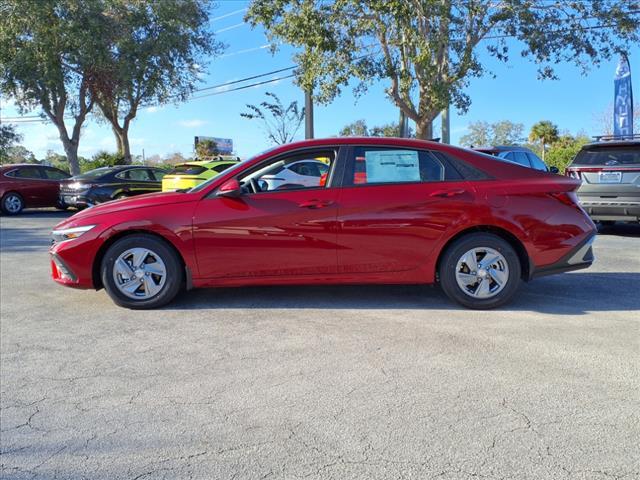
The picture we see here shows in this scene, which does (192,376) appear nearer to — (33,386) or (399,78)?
(33,386)

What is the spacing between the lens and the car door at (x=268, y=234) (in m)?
4.85

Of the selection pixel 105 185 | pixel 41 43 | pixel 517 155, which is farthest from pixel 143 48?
pixel 517 155

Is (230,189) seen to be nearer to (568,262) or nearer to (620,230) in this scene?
(568,262)

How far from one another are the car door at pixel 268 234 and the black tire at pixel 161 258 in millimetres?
256

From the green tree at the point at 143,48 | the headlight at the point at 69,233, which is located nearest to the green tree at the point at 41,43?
the green tree at the point at 143,48

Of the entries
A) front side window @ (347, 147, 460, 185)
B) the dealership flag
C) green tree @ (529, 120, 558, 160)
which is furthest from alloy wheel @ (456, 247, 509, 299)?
green tree @ (529, 120, 558, 160)

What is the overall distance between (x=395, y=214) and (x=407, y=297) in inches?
40.1

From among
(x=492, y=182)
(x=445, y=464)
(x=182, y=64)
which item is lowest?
(x=445, y=464)

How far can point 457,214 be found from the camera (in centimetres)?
484

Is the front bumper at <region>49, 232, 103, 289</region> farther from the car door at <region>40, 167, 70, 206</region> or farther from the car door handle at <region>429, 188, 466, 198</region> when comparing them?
the car door at <region>40, 167, 70, 206</region>

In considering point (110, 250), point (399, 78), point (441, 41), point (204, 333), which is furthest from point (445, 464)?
point (399, 78)

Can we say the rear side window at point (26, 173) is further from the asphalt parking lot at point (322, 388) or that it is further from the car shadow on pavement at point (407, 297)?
the car shadow on pavement at point (407, 297)

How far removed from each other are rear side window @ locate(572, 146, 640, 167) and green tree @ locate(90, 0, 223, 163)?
16.7m

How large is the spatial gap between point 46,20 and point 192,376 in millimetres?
20188
